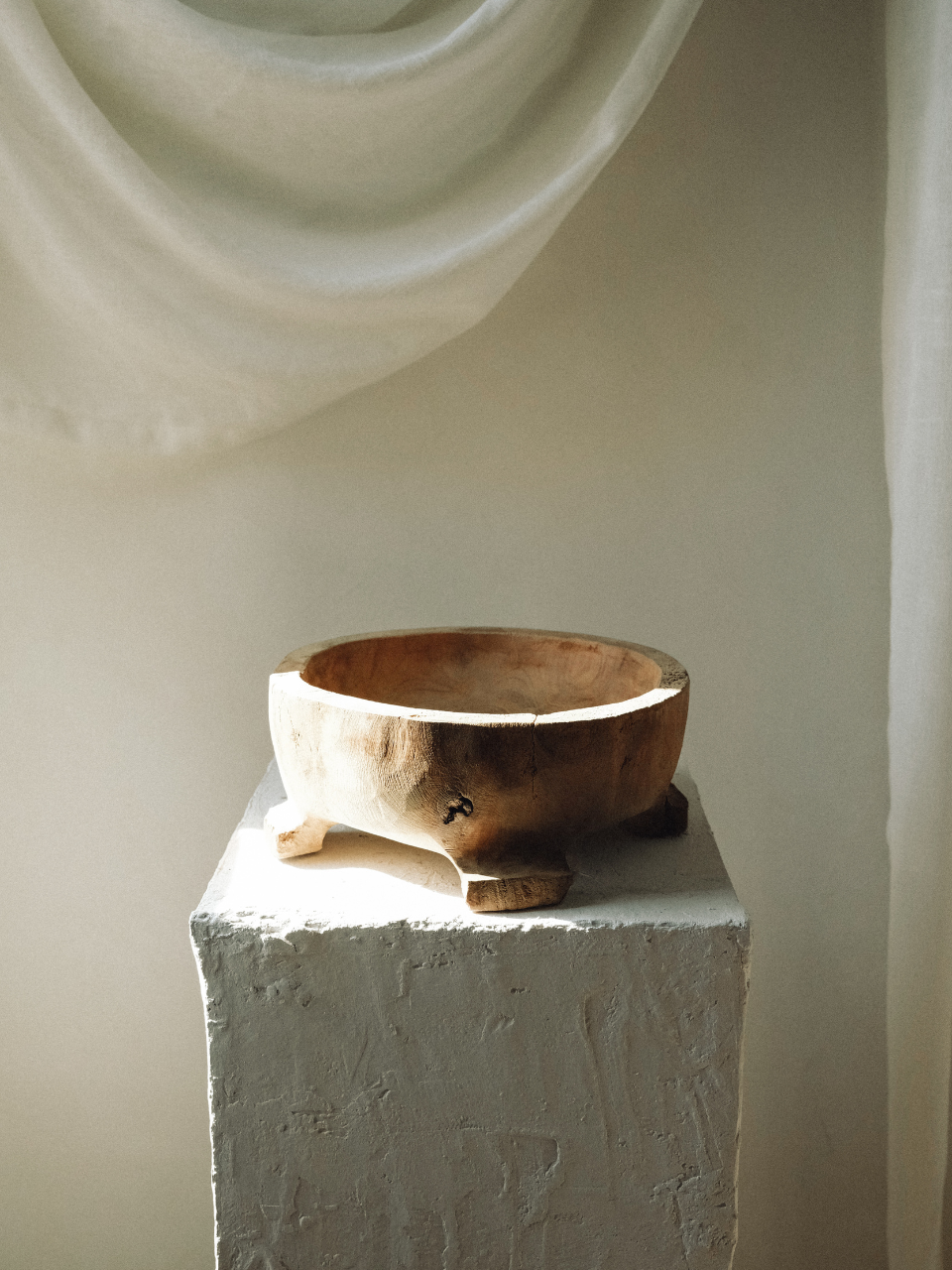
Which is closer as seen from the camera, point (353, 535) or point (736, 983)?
point (736, 983)

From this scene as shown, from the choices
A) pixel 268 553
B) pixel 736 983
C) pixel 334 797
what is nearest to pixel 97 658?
pixel 268 553

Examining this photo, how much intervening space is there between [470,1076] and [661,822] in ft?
0.75

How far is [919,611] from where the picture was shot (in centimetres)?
87

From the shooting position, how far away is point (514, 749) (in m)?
0.63

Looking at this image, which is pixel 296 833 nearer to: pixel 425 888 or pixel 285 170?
pixel 425 888

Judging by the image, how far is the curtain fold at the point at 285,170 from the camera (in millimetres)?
835

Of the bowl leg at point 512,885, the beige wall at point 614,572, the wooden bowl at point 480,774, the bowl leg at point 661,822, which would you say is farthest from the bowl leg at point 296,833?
the beige wall at point 614,572

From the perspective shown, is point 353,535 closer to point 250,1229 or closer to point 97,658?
point 97,658

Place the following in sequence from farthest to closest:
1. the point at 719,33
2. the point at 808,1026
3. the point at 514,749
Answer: the point at 808,1026 → the point at 719,33 → the point at 514,749

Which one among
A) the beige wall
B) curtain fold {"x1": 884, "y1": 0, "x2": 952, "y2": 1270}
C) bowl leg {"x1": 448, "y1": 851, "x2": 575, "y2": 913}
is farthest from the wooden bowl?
the beige wall

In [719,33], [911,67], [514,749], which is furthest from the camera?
[719,33]

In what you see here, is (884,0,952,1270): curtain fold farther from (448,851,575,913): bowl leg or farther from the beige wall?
(448,851,575,913): bowl leg

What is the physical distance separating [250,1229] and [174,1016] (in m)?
0.55

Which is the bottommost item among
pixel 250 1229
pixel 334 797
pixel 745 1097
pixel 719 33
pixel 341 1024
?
pixel 745 1097
